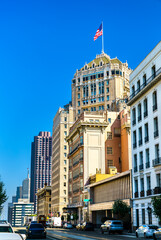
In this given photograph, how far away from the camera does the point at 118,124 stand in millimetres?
97438

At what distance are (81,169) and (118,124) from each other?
16249 mm

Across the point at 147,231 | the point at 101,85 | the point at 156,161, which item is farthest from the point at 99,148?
the point at 147,231

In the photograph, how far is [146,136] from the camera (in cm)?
5266

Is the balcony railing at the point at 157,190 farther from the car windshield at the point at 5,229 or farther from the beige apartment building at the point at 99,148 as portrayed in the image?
the beige apartment building at the point at 99,148

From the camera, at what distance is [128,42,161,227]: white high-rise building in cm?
4816

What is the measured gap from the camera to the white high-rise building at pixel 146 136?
4816 centimetres

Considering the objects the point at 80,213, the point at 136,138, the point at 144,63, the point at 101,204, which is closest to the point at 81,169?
the point at 80,213

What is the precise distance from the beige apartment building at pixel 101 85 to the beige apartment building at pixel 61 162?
578 cm

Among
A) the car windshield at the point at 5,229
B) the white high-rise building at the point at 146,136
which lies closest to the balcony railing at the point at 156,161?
the white high-rise building at the point at 146,136

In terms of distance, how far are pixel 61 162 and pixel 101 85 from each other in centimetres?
3353

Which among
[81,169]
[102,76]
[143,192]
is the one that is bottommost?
[143,192]

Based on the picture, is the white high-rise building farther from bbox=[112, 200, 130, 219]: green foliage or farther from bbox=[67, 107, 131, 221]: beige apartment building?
bbox=[67, 107, 131, 221]: beige apartment building

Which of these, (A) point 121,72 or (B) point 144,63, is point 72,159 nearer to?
(A) point 121,72

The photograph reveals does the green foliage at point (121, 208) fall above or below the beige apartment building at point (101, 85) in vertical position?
below
